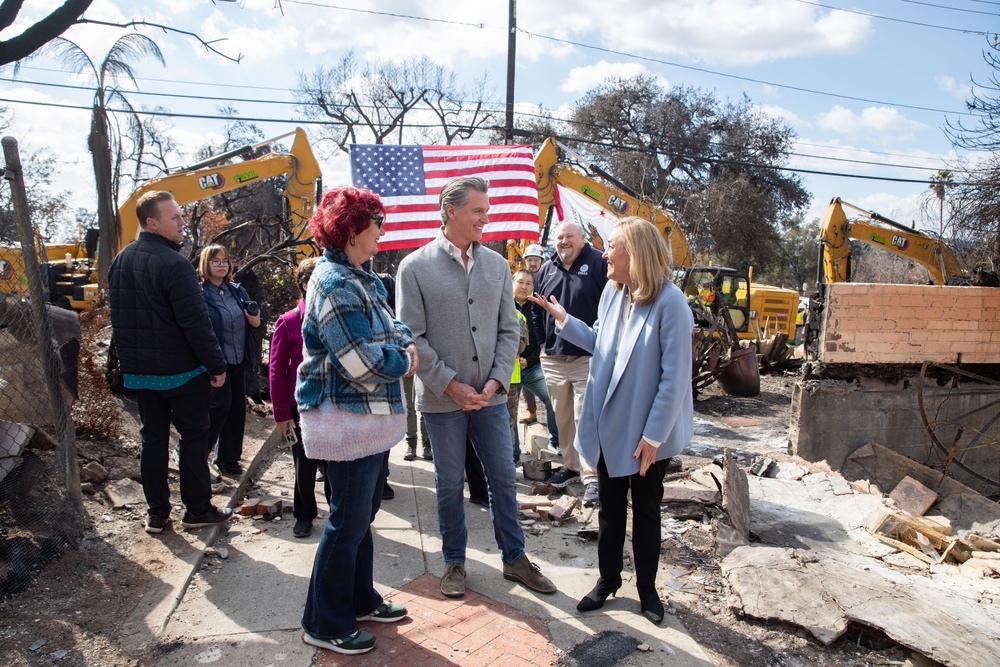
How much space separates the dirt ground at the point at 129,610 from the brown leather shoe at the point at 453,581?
43.1 inches

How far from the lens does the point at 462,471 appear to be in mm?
3494

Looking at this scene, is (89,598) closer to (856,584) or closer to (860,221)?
(856,584)

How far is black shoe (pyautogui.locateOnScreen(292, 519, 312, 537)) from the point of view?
4.30m

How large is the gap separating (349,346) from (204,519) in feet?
7.82

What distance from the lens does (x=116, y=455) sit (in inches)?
203

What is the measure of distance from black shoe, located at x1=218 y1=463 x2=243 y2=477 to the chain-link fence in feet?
5.03

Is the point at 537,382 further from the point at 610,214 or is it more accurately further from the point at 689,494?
the point at 610,214

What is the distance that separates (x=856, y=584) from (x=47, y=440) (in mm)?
4593

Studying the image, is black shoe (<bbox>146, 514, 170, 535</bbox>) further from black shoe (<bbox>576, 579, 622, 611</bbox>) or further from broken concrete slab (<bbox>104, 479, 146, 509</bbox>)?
black shoe (<bbox>576, 579, 622, 611</bbox>)

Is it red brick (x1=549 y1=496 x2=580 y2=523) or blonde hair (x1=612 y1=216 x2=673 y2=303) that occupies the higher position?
blonde hair (x1=612 y1=216 x2=673 y2=303)

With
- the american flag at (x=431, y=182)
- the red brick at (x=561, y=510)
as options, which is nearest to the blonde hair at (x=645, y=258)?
the red brick at (x=561, y=510)

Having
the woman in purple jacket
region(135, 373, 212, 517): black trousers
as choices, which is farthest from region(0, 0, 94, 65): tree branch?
region(135, 373, 212, 517): black trousers

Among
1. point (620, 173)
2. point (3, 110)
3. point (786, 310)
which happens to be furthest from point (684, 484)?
point (620, 173)

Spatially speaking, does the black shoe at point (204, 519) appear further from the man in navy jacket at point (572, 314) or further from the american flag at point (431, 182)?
the american flag at point (431, 182)
